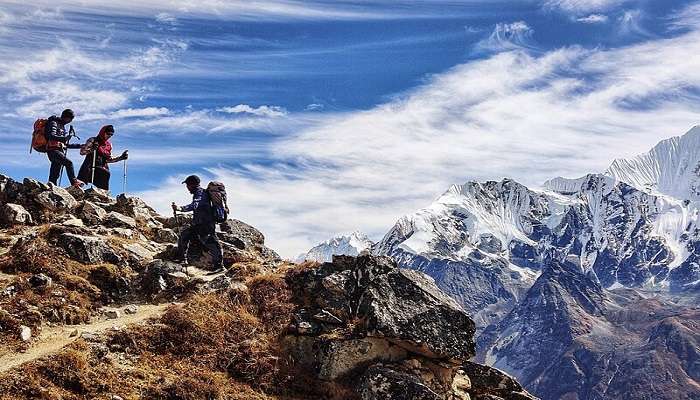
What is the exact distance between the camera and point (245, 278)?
87.0 ft

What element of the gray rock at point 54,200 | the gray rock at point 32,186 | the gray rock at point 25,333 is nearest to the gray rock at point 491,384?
the gray rock at point 25,333

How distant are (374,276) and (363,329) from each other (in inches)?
90.1

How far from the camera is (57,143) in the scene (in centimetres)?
3331

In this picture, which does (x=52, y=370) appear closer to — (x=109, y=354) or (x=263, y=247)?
(x=109, y=354)

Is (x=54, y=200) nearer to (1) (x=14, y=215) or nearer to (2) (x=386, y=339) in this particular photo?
(1) (x=14, y=215)

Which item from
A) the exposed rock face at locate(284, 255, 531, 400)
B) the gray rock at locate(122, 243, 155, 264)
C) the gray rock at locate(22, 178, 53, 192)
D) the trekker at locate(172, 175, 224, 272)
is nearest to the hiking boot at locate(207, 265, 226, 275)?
the trekker at locate(172, 175, 224, 272)

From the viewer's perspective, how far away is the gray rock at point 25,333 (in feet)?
65.2

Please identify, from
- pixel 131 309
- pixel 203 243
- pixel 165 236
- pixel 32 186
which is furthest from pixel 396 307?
pixel 32 186

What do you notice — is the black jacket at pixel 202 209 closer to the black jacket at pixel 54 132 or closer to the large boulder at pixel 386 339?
the large boulder at pixel 386 339

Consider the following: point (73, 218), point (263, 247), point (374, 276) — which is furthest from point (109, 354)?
point (263, 247)

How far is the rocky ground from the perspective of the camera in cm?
1927

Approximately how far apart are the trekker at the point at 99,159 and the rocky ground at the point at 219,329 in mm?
8536

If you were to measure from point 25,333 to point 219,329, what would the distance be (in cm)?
560

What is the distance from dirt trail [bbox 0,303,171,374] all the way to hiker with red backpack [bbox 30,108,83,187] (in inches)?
504
